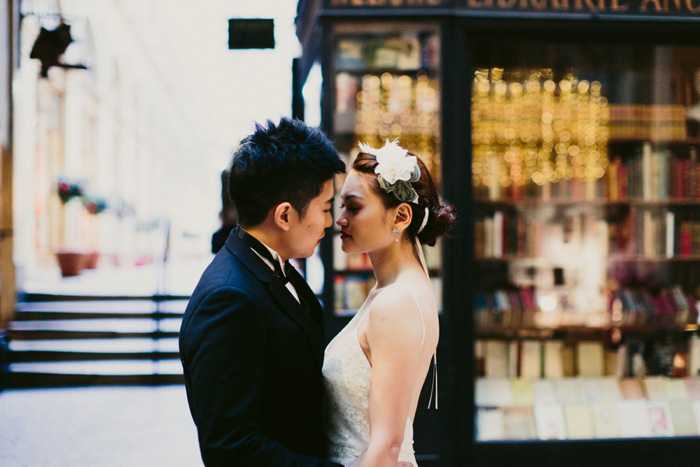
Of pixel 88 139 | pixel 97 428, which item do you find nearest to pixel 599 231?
pixel 97 428

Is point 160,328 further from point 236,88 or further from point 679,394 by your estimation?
point 679,394

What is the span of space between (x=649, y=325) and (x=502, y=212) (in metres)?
1.49

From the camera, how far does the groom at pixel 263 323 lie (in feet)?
4.75

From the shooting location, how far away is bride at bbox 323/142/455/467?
171cm

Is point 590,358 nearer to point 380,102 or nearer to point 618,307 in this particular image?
point 618,307

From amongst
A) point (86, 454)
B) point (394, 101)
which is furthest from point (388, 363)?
point (86, 454)

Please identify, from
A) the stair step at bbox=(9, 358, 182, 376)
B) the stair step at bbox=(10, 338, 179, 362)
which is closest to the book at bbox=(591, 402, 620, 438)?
the stair step at bbox=(9, 358, 182, 376)

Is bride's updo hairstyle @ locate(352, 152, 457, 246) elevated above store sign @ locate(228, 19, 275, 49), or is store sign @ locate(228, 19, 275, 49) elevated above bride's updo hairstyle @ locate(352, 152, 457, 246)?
store sign @ locate(228, 19, 275, 49)

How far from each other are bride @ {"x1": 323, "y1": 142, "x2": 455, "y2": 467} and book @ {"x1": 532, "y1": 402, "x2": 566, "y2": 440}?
10.8ft

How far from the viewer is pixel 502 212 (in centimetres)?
509

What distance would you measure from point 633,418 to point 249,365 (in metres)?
4.43

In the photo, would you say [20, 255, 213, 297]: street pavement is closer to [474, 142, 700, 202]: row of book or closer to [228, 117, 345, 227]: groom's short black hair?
[474, 142, 700, 202]: row of book

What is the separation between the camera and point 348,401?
1.95 m

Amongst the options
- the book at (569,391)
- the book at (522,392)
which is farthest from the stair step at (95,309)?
the book at (569,391)
